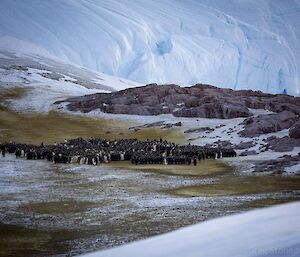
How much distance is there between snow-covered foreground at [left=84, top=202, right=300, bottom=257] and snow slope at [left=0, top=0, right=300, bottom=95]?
97.5 meters

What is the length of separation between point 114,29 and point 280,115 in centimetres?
7828

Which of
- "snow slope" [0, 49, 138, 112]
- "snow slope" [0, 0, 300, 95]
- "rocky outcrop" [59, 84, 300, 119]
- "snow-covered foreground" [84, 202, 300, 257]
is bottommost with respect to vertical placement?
"snow-covered foreground" [84, 202, 300, 257]

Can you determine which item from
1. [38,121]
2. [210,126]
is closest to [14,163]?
[210,126]

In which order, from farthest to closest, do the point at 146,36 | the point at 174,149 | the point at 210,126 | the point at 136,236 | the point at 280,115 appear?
the point at 146,36, the point at 210,126, the point at 280,115, the point at 174,149, the point at 136,236

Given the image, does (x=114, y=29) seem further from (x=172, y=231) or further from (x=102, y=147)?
(x=172, y=231)

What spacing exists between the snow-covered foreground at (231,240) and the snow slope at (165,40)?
97540 millimetres

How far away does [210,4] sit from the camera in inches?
5305

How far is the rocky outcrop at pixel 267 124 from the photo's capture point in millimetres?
42812

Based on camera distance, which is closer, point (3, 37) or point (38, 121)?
→ point (38, 121)

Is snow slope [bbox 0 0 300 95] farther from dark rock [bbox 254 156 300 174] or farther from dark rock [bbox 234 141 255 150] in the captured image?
dark rock [bbox 254 156 300 174]

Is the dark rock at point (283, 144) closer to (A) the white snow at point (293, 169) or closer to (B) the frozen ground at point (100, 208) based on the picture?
(A) the white snow at point (293, 169)

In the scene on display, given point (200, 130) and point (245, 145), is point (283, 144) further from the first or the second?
point (200, 130)

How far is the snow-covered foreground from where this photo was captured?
11922mm

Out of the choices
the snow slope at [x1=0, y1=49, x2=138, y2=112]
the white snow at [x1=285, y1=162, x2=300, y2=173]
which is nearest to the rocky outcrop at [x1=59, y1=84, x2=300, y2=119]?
the snow slope at [x1=0, y1=49, x2=138, y2=112]
